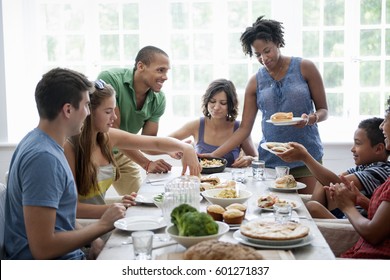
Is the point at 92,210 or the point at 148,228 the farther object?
the point at 92,210

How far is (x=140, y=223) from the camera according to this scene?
1983mm

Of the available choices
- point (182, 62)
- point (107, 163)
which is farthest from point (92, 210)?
point (182, 62)

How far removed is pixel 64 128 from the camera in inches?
76.2

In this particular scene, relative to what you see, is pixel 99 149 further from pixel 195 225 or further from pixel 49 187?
pixel 195 225

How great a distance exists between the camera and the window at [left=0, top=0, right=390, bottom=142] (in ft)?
15.3

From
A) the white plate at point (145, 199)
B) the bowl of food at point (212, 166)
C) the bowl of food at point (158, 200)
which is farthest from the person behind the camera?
the bowl of food at point (212, 166)

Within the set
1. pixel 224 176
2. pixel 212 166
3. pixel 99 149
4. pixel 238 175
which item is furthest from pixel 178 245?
pixel 212 166

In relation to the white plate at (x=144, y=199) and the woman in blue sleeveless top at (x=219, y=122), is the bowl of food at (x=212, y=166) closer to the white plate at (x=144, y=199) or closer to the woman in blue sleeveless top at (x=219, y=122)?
the woman in blue sleeveless top at (x=219, y=122)

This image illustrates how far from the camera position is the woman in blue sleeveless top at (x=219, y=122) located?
143 inches

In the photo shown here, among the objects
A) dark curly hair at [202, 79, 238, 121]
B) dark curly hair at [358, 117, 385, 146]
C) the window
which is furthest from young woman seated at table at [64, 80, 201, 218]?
the window

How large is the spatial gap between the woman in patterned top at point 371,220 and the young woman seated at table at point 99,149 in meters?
0.74

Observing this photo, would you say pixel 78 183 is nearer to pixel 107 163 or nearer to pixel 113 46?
pixel 107 163

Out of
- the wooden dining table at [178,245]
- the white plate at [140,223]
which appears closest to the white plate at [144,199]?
the wooden dining table at [178,245]

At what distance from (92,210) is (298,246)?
3.44 feet
